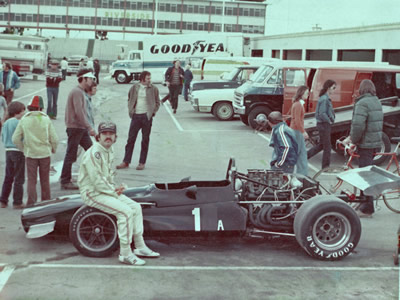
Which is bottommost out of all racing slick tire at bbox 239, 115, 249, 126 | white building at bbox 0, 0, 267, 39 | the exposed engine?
the exposed engine

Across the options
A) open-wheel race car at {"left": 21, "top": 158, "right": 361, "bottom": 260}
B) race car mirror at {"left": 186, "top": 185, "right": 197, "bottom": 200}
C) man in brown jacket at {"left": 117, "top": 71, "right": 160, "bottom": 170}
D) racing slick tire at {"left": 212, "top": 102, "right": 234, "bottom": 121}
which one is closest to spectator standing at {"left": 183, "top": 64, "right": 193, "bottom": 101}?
racing slick tire at {"left": 212, "top": 102, "right": 234, "bottom": 121}

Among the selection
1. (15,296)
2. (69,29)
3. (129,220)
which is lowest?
(15,296)

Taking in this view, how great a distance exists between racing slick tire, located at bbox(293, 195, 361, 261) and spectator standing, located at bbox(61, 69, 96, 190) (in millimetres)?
4408

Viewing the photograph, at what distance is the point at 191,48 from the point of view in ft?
139

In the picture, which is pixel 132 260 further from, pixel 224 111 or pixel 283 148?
pixel 224 111

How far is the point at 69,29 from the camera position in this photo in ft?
305

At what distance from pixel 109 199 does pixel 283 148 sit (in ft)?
9.12

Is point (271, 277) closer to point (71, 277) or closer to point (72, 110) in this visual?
point (71, 277)

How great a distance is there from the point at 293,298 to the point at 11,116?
206 inches

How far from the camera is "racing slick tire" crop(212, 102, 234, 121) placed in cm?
2175

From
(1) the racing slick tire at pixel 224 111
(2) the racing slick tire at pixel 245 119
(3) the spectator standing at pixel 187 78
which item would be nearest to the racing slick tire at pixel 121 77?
(3) the spectator standing at pixel 187 78

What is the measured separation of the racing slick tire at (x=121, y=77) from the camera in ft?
143

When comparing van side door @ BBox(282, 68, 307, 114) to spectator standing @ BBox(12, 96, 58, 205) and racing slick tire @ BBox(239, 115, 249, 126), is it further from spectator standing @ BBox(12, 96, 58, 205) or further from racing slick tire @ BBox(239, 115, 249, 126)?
spectator standing @ BBox(12, 96, 58, 205)

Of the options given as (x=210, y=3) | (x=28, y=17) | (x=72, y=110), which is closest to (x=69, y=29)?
(x=28, y=17)
